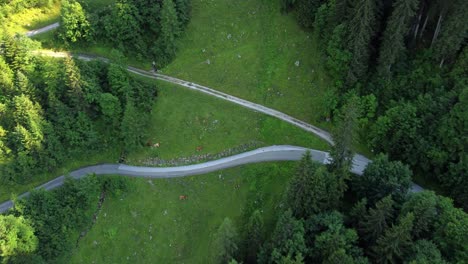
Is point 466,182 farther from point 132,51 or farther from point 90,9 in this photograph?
point 90,9

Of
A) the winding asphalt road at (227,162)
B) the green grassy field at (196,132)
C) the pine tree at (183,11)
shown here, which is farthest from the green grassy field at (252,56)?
the green grassy field at (196,132)

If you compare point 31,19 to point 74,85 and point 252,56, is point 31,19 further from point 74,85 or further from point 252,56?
point 252,56

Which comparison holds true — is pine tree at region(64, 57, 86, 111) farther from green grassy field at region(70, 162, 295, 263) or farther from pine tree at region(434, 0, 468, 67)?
pine tree at region(434, 0, 468, 67)

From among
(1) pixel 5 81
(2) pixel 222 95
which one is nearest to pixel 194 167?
(2) pixel 222 95

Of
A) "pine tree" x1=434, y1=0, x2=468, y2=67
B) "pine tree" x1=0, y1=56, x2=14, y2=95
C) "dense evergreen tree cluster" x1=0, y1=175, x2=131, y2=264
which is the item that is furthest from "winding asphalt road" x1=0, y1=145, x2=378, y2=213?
"pine tree" x1=434, y1=0, x2=468, y2=67

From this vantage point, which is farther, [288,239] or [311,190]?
[311,190]

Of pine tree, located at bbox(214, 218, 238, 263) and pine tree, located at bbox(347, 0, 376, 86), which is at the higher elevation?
pine tree, located at bbox(347, 0, 376, 86)

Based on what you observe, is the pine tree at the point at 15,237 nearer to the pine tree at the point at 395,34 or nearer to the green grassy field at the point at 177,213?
the green grassy field at the point at 177,213
